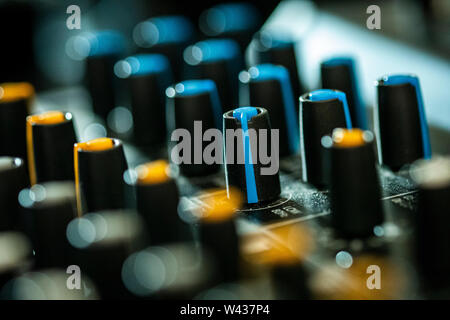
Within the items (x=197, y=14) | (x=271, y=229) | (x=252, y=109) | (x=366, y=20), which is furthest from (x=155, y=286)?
(x=197, y=14)

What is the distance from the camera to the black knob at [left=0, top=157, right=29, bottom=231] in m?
0.79

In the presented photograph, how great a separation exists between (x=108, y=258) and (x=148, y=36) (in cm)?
116

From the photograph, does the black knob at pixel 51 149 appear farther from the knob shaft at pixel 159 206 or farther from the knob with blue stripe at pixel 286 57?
the knob with blue stripe at pixel 286 57

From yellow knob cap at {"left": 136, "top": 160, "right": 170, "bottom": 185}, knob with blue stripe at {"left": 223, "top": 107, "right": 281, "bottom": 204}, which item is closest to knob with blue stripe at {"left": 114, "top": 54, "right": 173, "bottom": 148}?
knob with blue stripe at {"left": 223, "top": 107, "right": 281, "bottom": 204}

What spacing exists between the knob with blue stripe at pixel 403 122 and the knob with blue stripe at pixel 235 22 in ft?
2.43

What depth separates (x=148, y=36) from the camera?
1.71m

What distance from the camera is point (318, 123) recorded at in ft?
2.93

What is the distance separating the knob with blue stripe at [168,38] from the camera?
4.99ft

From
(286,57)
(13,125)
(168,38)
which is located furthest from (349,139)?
(168,38)

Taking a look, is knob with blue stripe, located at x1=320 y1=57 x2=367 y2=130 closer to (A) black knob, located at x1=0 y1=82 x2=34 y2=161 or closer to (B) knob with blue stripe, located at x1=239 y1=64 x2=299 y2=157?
(B) knob with blue stripe, located at x1=239 y1=64 x2=299 y2=157

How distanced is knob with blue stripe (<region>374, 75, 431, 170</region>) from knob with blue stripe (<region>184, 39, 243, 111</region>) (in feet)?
1.35

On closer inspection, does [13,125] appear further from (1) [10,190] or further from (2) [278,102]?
(2) [278,102]

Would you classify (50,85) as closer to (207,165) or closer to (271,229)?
(207,165)

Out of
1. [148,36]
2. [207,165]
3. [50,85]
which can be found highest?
[148,36]
